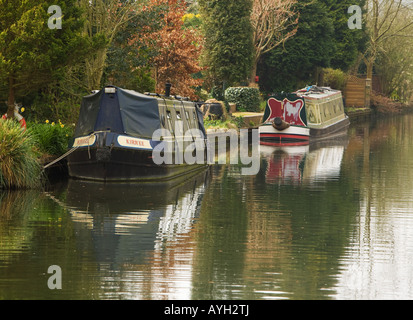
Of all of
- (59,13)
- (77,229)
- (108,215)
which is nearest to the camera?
(77,229)

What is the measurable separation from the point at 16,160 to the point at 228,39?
23.5 meters

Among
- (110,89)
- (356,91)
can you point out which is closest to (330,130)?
(356,91)

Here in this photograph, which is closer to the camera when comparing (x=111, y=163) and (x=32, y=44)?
(x=111, y=163)

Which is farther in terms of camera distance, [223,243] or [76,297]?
[223,243]

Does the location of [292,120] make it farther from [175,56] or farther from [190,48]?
[175,56]

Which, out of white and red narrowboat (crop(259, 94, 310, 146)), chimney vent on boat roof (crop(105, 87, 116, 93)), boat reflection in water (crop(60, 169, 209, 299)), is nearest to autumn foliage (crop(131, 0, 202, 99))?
white and red narrowboat (crop(259, 94, 310, 146))

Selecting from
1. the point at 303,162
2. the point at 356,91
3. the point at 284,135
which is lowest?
the point at 303,162

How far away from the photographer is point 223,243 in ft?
34.0

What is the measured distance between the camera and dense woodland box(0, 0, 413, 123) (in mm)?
17484

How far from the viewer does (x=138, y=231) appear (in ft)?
37.0

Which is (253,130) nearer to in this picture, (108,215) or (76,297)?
(108,215)

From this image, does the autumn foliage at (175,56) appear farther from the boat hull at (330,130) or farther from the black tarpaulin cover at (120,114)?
the black tarpaulin cover at (120,114)

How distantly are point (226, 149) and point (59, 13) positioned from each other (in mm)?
10297
